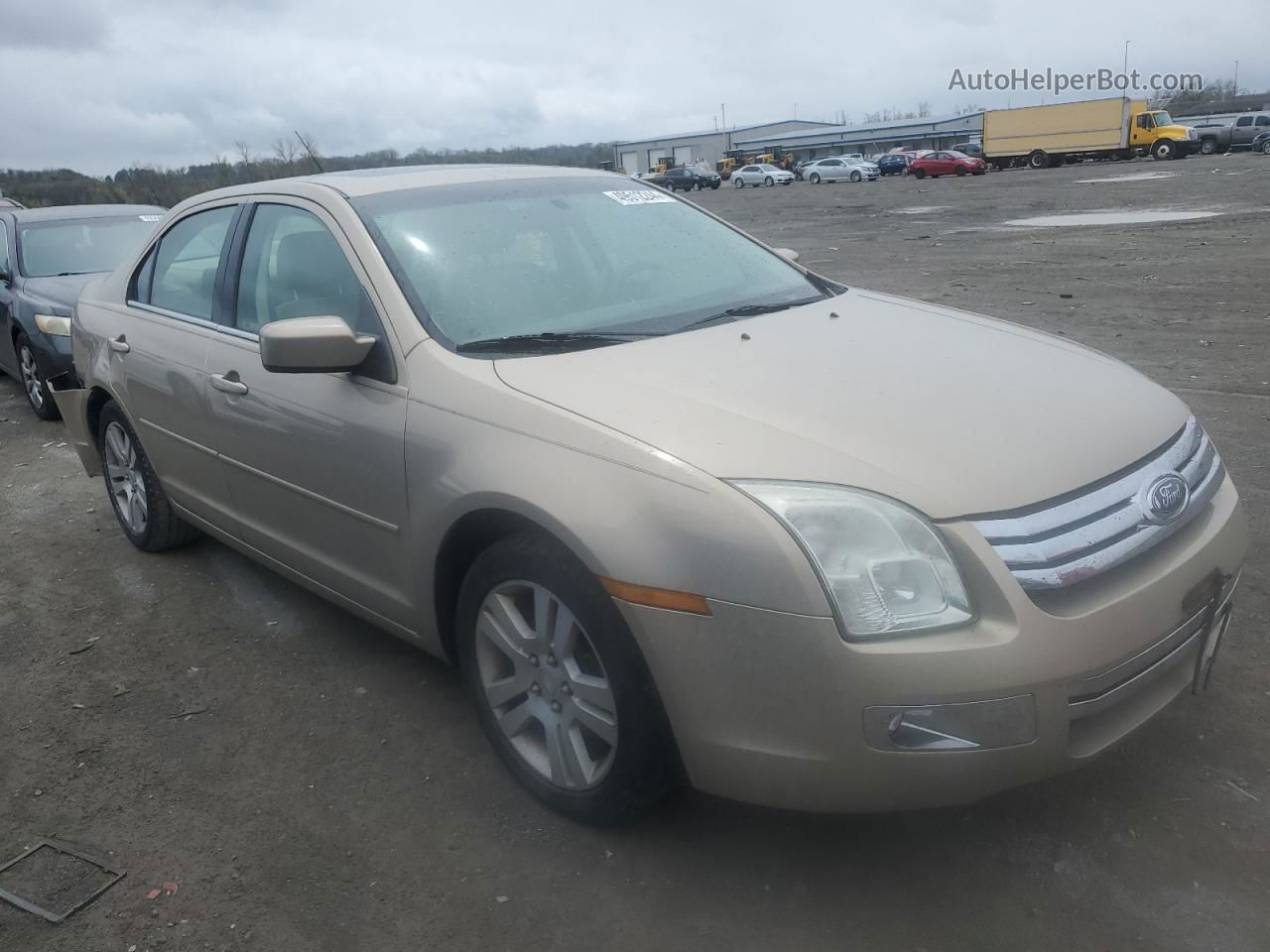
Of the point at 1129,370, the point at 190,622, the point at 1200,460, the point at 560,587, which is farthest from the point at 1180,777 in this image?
the point at 190,622

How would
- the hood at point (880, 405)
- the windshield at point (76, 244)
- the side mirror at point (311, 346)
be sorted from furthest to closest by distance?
the windshield at point (76, 244) → the side mirror at point (311, 346) → the hood at point (880, 405)

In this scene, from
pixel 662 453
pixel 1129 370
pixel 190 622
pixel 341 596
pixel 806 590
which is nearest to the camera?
pixel 806 590

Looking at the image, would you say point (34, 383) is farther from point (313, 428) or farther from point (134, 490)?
→ point (313, 428)

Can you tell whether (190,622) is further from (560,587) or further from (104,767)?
(560,587)

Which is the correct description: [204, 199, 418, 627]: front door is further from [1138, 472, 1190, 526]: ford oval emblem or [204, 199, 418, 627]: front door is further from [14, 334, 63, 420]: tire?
[14, 334, 63, 420]: tire

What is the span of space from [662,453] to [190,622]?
2.74m

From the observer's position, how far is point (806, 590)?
2105 millimetres

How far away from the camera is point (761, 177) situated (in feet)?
184

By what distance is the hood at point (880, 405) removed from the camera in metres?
2.25

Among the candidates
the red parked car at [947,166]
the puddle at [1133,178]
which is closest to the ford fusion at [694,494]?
the puddle at [1133,178]

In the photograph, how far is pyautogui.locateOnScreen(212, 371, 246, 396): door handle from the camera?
11.8ft

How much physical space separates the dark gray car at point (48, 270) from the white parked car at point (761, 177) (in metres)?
49.9

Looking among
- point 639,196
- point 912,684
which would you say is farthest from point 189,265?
point 912,684

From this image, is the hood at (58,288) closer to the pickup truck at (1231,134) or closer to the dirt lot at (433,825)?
the dirt lot at (433,825)
